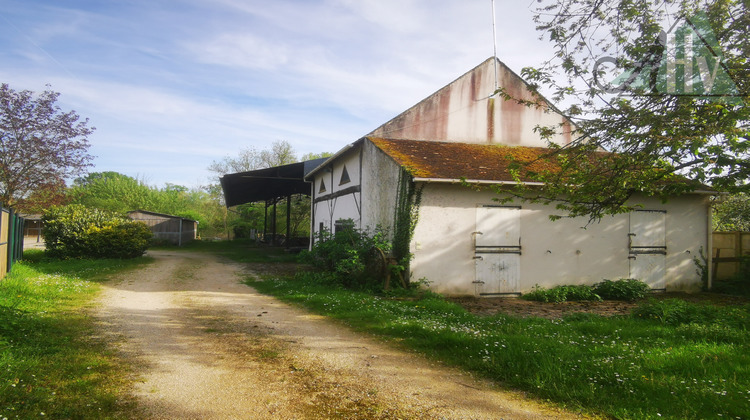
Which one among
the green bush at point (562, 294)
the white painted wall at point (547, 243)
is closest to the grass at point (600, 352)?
the white painted wall at point (547, 243)

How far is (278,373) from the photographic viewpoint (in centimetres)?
451

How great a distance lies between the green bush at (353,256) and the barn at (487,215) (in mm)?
721

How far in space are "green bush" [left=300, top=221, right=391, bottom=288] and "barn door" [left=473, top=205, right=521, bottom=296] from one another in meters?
2.34

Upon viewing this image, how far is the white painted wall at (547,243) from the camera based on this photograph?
34.3ft

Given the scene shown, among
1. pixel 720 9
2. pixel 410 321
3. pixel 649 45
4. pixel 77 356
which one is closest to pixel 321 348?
pixel 410 321

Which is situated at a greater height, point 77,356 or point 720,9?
point 720,9

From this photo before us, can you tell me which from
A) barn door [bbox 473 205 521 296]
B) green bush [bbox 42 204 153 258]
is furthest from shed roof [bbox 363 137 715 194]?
green bush [bbox 42 204 153 258]

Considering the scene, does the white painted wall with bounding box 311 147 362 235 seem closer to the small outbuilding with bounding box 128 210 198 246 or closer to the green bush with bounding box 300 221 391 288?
the green bush with bounding box 300 221 391 288

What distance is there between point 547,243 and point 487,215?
1853 millimetres

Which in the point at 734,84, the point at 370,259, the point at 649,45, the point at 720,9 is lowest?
the point at 370,259

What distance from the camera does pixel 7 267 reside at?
33.1 ft

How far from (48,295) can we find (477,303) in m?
8.69

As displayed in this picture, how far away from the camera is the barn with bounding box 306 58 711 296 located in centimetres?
1048

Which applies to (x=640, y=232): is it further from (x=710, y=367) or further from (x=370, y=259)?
(x=710, y=367)
